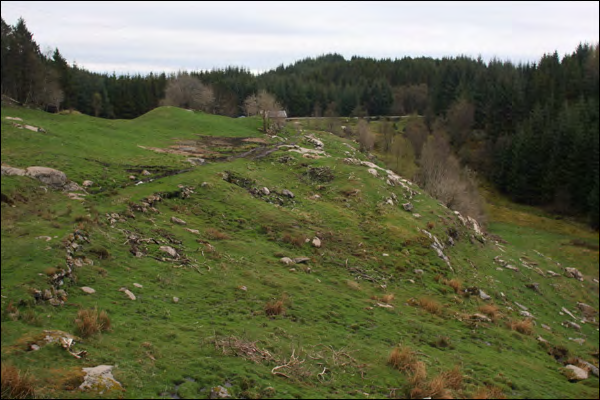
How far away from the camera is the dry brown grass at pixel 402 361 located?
1570 cm

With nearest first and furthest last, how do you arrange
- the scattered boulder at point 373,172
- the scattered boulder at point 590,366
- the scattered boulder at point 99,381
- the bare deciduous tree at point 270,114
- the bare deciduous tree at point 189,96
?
the scattered boulder at point 99,381 → the scattered boulder at point 590,366 → the scattered boulder at point 373,172 → the bare deciduous tree at point 270,114 → the bare deciduous tree at point 189,96

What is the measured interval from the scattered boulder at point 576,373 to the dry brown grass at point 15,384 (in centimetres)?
2243

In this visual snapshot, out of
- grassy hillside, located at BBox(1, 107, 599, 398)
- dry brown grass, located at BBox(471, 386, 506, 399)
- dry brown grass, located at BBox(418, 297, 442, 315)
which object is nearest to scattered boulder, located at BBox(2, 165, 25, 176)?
grassy hillside, located at BBox(1, 107, 599, 398)

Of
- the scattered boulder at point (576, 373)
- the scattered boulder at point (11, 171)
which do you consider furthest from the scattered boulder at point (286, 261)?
the scattered boulder at point (11, 171)

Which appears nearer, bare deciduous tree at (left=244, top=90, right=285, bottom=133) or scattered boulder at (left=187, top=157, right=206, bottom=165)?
scattered boulder at (left=187, top=157, right=206, bottom=165)

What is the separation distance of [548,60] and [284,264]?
142330mm

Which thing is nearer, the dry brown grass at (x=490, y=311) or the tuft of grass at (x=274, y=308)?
the tuft of grass at (x=274, y=308)

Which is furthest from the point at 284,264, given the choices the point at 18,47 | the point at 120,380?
the point at 18,47

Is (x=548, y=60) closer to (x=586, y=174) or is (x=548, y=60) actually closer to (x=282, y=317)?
(x=586, y=174)

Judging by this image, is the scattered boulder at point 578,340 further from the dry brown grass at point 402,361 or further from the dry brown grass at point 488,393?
the dry brown grass at point 402,361

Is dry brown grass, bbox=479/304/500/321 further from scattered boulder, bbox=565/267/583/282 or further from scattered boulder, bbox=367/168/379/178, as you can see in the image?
scattered boulder, bbox=367/168/379/178

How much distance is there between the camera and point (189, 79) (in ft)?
330

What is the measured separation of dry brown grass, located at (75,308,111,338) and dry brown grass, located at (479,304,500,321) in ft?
70.8

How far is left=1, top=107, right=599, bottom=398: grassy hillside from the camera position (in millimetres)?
12422
